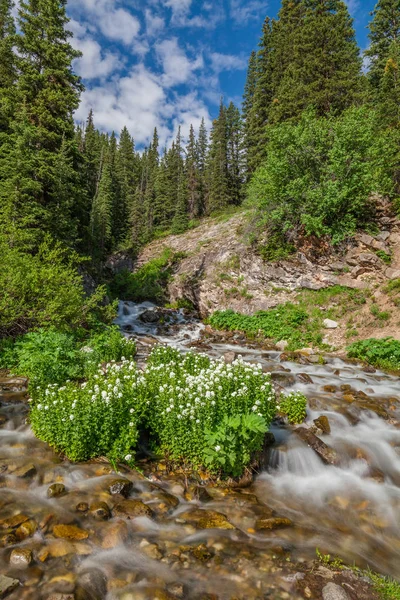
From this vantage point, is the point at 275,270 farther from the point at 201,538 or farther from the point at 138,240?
the point at 138,240

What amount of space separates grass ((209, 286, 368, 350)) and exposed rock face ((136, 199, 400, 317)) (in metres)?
0.59

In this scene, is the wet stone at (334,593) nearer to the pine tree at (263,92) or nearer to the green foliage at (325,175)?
the green foliage at (325,175)

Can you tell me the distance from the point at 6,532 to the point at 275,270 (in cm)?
1736

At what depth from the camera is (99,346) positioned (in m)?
9.54

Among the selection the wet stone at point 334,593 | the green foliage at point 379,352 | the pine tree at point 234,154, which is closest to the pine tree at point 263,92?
the pine tree at point 234,154

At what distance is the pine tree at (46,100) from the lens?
13.9 metres

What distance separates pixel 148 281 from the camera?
88.0 ft

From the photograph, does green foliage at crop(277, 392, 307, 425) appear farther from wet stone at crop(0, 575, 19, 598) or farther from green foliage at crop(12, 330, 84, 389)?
wet stone at crop(0, 575, 19, 598)

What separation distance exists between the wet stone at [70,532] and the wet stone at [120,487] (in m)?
0.73

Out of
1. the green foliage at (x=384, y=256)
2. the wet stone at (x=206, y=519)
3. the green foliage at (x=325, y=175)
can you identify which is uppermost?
the green foliage at (x=325, y=175)

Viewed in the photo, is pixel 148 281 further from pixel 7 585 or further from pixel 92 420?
pixel 7 585

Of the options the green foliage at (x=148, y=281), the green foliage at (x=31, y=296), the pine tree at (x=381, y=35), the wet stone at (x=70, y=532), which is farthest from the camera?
the pine tree at (x=381, y=35)

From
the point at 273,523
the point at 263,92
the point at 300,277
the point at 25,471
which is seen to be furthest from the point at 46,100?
the point at 263,92

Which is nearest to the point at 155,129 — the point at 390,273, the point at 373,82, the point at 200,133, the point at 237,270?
the point at 200,133
